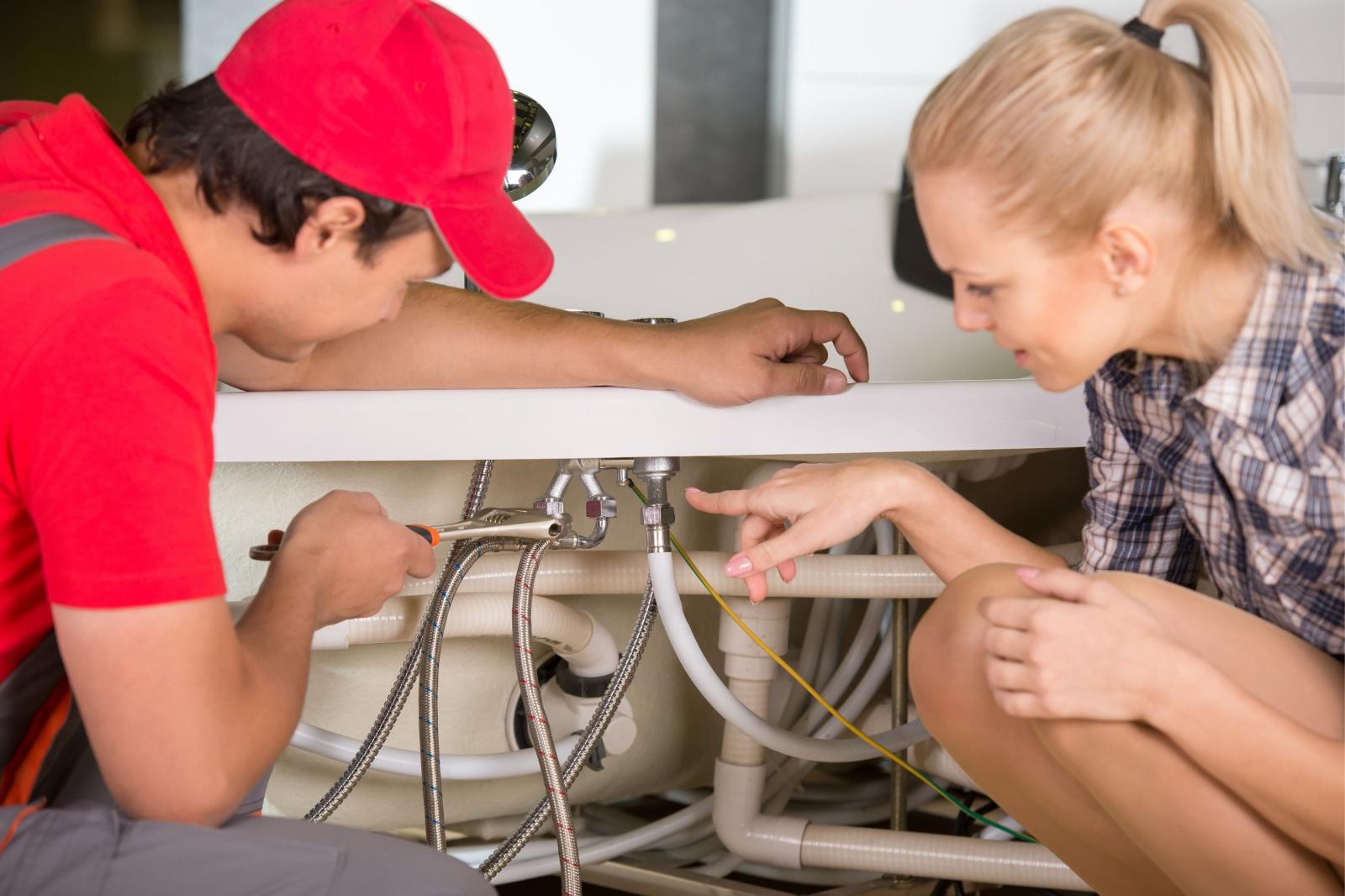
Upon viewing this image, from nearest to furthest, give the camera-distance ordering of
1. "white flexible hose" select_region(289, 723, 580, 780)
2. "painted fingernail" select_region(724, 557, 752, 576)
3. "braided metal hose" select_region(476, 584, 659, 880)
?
"painted fingernail" select_region(724, 557, 752, 576), "braided metal hose" select_region(476, 584, 659, 880), "white flexible hose" select_region(289, 723, 580, 780)

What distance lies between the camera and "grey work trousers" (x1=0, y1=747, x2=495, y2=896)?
2.18 feet

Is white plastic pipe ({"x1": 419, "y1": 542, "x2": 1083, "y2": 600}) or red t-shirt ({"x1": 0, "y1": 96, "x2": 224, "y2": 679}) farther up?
red t-shirt ({"x1": 0, "y1": 96, "x2": 224, "y2": 679})

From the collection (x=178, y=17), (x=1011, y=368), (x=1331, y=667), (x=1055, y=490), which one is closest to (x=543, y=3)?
(x=178, y=17)

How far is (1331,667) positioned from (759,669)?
0.53 m

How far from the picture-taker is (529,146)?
113 centimetres

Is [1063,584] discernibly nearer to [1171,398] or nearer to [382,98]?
[1171,398]

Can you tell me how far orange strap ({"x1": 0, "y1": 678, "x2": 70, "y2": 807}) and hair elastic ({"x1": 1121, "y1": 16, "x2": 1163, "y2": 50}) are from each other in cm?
72

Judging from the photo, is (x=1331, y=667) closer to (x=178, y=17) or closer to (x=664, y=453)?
(x=664, y=453)

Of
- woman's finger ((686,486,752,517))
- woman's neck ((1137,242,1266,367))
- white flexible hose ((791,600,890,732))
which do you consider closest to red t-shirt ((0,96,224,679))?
woman's finger ((686,486,752,517))

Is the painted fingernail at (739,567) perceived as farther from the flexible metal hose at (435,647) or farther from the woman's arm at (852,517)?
the flexible metal hose at (435,647)

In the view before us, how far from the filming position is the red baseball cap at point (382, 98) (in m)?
0.75

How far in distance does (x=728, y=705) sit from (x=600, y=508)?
9.0 inches

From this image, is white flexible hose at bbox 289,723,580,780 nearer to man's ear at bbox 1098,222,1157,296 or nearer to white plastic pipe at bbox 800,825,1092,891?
white plastic pipe at bbox 800,825,1092,891

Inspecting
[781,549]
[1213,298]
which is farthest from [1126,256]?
[781,549]
